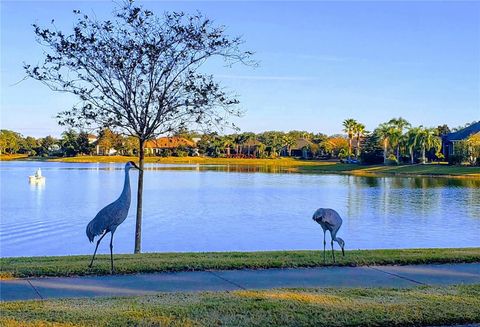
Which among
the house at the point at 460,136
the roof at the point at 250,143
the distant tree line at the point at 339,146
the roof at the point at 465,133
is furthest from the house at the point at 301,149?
the roof at the point at 465,133

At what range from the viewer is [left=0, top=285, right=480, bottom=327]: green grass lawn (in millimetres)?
6117

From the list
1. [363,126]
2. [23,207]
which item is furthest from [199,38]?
[363,126]

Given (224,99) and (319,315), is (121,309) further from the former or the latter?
(224,99)

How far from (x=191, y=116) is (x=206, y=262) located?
4699 millimetres

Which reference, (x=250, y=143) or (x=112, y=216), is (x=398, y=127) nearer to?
(x=250, y=143)

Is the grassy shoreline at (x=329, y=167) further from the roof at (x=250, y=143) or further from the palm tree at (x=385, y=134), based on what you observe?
the roof at (x=250, y=143)

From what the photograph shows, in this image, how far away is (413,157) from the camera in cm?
8556

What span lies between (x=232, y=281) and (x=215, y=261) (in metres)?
1.35

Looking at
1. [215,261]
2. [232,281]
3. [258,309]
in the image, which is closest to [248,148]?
[215,261]

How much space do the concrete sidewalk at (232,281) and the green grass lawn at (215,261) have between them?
0.24m

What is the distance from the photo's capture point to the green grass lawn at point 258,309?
20.1ft

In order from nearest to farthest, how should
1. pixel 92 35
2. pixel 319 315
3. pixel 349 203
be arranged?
1. pixel 319 315
2. pixel 92 35
3. pixel 349 203

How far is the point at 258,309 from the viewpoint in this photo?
6.58 meters

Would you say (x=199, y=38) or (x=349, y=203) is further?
(x=349, y=203)
